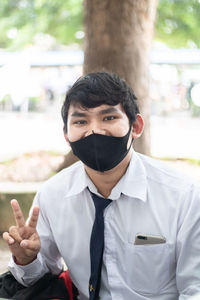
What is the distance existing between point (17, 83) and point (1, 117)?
6.40m

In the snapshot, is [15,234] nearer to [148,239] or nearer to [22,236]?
[22,236]

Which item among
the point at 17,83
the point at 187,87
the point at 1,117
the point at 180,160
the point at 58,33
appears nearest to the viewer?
the point at 180,160

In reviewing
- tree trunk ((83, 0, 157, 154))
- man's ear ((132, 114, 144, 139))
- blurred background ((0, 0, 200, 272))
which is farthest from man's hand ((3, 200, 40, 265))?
tree trunk ((83, 0, 157, 154))

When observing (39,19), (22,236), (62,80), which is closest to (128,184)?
(22,236)

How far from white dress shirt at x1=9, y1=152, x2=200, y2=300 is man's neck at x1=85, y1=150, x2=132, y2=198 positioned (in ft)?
0.11

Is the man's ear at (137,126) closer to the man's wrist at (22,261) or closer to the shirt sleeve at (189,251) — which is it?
the shirt sleeve at (189,251)

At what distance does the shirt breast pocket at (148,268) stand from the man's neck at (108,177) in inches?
11.9

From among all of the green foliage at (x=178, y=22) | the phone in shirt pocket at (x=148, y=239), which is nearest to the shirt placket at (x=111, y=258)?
the phone in shirt pocket at (x=148, y=239)

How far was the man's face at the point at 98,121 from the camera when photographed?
1.90 metres

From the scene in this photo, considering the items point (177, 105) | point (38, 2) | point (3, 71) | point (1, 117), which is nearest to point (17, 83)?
point (3, 71)

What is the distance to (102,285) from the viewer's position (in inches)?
75.2

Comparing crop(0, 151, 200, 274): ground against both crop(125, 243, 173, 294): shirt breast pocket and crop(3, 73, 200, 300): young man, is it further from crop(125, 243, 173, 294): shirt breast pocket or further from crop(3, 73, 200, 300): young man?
crop(125, 243, 173, 294): shirt breast pocket

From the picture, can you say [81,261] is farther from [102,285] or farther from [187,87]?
[187,87]

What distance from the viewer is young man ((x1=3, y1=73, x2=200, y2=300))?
1822mm
